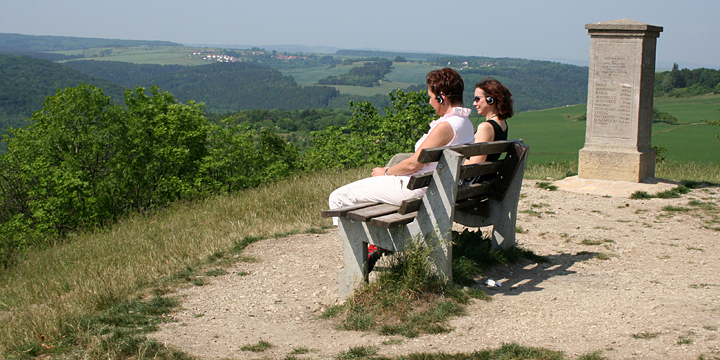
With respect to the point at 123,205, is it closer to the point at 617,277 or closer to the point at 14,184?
the point at 14,184

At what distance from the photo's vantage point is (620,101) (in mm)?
8938

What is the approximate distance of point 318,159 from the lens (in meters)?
17.0

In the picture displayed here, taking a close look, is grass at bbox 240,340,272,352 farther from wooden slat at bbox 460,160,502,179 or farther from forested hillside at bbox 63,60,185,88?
forested hillside at bbox 63,60,185,88

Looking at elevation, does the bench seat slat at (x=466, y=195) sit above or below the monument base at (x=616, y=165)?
above

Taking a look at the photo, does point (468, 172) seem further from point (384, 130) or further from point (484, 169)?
point (384, 130)

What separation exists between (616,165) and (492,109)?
16.3 ft

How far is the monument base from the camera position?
8766mm

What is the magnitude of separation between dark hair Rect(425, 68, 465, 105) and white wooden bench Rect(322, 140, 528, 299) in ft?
1.32

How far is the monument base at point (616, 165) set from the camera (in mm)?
8766

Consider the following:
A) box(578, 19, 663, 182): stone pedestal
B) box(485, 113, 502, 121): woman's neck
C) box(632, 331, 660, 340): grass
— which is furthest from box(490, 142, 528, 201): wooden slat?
box(578, 19, 663, 182): stone pedestal

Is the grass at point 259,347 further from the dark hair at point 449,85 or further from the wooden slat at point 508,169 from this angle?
the wooden slat at point 508,169

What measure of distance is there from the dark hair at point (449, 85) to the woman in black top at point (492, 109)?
568mm

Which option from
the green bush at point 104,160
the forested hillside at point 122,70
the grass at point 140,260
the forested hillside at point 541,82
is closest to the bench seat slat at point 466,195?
the grass at point 140,260

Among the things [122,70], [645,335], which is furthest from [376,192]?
[122,70]
